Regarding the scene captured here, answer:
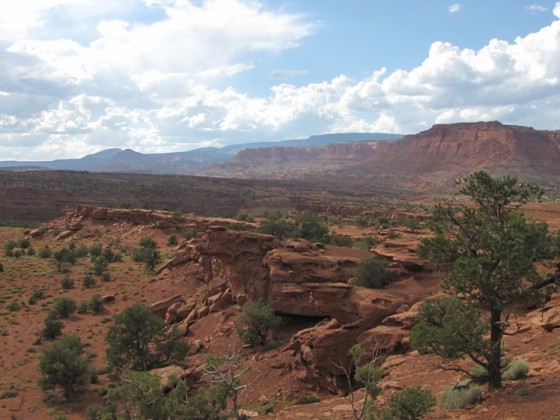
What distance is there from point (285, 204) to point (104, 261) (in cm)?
5752

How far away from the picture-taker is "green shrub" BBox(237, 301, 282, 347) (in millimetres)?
21641

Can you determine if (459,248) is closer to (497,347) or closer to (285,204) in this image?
(497,347)

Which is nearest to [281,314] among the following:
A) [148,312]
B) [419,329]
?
[148,312]

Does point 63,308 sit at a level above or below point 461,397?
below

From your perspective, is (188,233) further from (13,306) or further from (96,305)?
(13,306)

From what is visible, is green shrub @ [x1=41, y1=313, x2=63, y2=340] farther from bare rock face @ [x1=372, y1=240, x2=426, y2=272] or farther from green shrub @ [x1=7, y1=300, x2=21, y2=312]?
bare rock face @ [x1=372, y1=240, x2=426, y2=272]

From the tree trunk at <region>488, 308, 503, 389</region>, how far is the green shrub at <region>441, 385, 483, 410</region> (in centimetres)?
40

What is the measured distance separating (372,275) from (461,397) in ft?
35.0

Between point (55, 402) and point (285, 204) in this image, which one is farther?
point (285, 204)

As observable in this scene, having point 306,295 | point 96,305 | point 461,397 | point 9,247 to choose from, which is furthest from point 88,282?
point 461,397

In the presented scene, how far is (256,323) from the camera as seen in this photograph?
2180 centimetres

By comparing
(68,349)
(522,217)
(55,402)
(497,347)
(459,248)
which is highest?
(522,217)

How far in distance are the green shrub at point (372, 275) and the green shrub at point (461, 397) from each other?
32.5 ft

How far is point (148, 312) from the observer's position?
74.3ft
